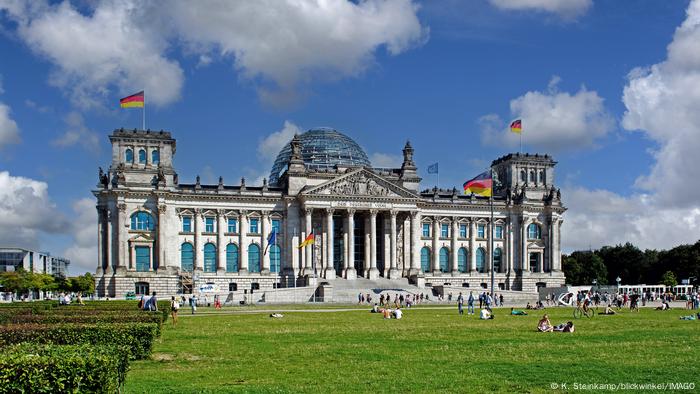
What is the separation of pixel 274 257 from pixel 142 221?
758 inches

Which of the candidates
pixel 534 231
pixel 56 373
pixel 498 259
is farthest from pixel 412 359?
pixel 534 231

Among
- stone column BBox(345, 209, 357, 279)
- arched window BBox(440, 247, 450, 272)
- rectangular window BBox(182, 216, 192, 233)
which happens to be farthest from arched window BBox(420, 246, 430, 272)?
rectangular window BBox(182, 216, 192, 233)

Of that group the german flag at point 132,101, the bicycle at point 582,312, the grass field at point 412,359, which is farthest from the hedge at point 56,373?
the german flag at point 132,101

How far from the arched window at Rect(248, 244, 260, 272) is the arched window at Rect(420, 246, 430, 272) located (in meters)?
25.4

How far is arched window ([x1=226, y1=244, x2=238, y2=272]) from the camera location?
103 metres

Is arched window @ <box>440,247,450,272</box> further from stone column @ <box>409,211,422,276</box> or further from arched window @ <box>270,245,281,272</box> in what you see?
arched window @ <box>270,245,281,272</box>

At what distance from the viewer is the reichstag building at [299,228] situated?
322 ft

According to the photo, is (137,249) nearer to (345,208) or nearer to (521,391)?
(345,208)

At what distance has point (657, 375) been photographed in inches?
832

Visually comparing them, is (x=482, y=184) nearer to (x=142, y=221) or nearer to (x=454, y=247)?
(x=454, y=247)

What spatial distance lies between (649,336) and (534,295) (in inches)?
2634

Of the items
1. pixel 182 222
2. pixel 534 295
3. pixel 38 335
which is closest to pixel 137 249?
pixel 182 222

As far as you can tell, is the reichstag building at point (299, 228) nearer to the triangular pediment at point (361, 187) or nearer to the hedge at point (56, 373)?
the triangular pediment at point (361, 187)

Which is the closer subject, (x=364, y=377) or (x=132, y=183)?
(x=364, y=377)
